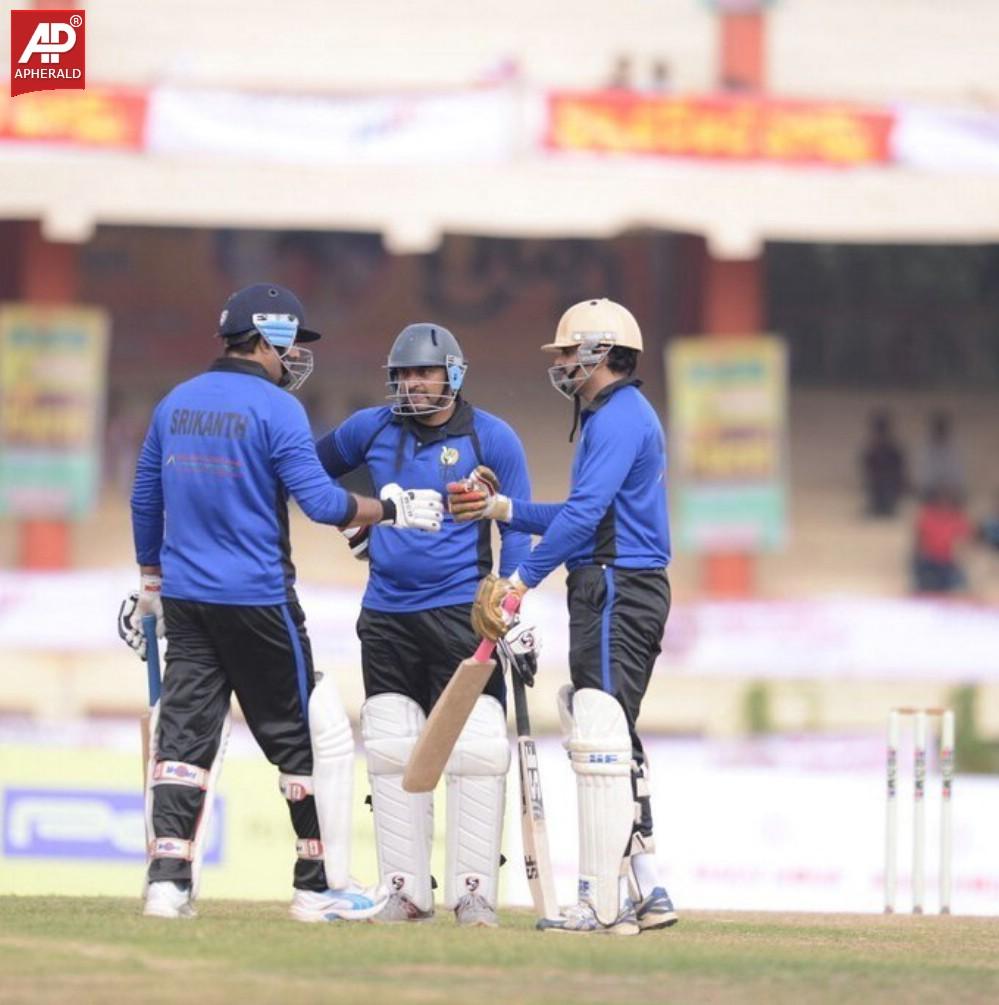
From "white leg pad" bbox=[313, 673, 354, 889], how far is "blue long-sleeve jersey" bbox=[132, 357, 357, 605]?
42 centimetres

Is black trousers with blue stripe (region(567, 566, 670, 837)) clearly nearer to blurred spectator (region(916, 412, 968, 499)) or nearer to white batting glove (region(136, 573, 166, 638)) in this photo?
white batting glove (region(136, 573, 166, 638))

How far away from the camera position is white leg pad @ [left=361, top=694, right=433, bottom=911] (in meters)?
8.88

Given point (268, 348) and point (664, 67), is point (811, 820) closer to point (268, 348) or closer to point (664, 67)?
point (268, 348)

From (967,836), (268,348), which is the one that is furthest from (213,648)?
(967,836)

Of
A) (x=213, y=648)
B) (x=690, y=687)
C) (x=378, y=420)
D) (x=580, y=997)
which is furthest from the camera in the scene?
(x=690, y=687)

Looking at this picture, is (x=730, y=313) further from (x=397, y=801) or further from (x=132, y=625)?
(x=132, y=625)

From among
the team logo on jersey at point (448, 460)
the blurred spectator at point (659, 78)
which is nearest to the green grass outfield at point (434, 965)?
the team logo on jersey at point (448, 460)

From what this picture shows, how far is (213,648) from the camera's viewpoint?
8.41m

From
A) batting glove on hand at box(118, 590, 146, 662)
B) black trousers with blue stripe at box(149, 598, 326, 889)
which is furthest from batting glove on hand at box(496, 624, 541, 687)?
batting glove on hand at box(118, 590, 146, 662)

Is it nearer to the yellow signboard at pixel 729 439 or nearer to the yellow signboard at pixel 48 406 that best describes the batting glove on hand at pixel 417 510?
the yellow signboard at pixel 729 439

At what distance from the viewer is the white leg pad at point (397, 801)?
888 cm

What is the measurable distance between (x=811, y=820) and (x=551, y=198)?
1062 cm

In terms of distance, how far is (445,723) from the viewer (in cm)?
855

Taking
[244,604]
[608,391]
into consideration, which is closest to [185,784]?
[244,604]
